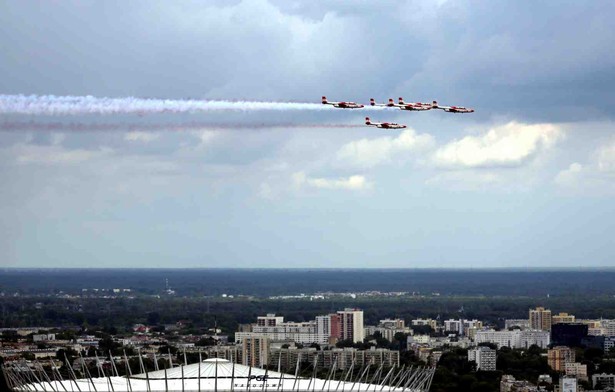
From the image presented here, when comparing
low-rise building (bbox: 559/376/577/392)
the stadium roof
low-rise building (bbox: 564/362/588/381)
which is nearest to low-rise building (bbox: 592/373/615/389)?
low-rise building (bbox: 564/362/588/381)

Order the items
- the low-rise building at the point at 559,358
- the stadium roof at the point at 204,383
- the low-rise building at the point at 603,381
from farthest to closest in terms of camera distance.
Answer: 1. the low-rise building at the point at 559,358
2. the low-rise building at the point at 603,381
3. the stadium roof at the point at 204,383

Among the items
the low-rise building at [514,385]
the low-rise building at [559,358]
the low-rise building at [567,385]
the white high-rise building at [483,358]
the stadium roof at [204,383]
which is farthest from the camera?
the low-rise building at [559,358]

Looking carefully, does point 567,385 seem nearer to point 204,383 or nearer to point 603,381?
point 603,381

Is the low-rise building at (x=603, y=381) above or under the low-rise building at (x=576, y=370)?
under

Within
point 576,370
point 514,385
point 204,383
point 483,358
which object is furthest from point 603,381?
point 204,383

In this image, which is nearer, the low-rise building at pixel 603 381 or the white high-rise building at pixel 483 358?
the low-rise building at pixel 603 381

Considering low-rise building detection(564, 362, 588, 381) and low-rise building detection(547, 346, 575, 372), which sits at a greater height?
low-rise building detection(547, 346, 575, 372)

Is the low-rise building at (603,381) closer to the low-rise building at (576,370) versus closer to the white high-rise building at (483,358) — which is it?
the low-rise building at (576,370)

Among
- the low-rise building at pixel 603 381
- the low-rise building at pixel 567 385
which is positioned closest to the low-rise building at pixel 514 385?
the low-rise building at pixel 567 385

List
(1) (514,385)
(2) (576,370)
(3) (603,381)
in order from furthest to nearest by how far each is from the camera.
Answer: (2) (576,370)
(3) (603,381)
(1) (514,385)

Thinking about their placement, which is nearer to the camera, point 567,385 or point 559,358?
point 567,385

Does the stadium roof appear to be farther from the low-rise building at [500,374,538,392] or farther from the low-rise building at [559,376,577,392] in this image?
the low-rise building at [559,376,577,392]
